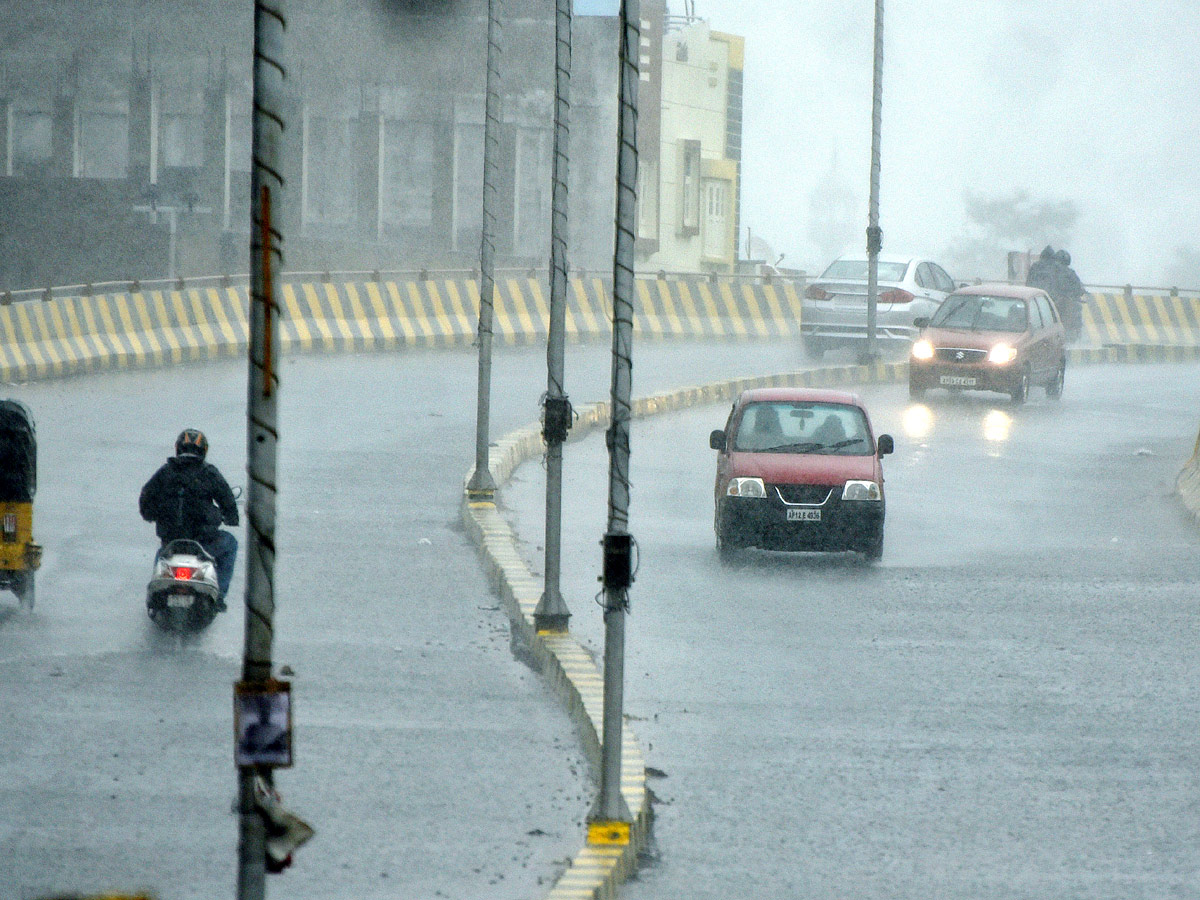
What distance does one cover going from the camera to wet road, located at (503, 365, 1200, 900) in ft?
30.0

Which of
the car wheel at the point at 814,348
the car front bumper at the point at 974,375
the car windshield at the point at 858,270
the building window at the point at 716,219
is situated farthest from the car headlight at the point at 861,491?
the building window at the point at 716,219

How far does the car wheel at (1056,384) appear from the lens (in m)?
32.7

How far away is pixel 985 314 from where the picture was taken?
104ft

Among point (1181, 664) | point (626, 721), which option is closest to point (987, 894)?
point (626, 721)

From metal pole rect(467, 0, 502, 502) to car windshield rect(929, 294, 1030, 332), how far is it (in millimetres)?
13052

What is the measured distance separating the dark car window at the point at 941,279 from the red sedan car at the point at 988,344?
17.7 feet

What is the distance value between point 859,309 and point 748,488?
1808 centimetres

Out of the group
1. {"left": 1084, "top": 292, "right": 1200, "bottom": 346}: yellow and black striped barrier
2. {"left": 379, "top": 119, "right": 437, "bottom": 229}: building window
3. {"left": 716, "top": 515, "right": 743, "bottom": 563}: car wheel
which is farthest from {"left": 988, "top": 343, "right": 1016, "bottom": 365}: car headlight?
{"left": 379, "top": 119, "right": 437, "bottom": 229}: building window

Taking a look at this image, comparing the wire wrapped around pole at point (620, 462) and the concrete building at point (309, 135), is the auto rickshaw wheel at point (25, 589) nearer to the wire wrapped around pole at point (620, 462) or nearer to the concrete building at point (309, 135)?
the wire wrapped around pole at point (620, 462)

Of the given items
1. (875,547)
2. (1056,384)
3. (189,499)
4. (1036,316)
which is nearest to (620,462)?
(189,499)

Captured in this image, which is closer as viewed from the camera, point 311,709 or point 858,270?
point 311,709

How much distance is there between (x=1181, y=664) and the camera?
13953mm

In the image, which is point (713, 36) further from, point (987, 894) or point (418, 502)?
point (987, 894)

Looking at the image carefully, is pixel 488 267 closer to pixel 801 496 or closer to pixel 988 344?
pixel 801 496
